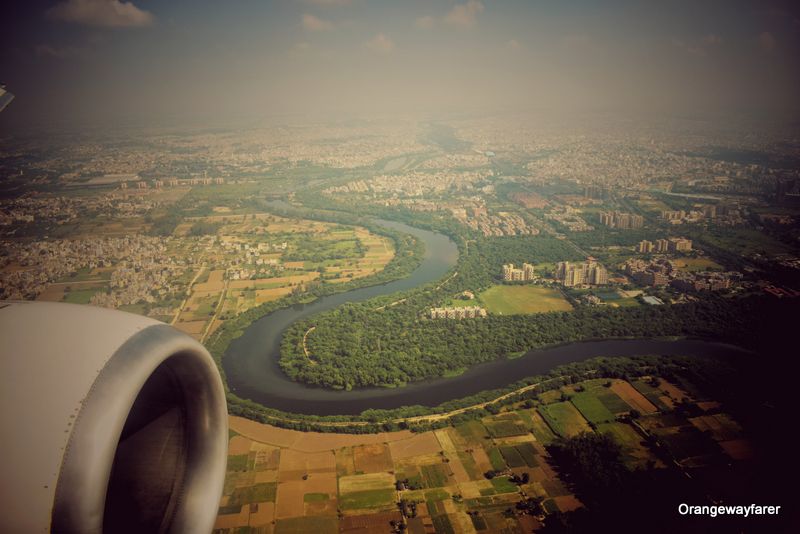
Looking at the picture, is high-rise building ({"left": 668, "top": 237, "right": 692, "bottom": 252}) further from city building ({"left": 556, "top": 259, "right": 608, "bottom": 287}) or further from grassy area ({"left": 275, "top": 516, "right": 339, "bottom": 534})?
grassy area ({"left": 275, "top": 516, "right": 339, "bottom": 534})

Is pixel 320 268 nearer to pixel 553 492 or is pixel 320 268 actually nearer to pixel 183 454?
pixel 553 492

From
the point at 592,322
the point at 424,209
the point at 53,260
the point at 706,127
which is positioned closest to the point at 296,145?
the point at 424,209

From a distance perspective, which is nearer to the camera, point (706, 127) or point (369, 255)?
point (369, 255)

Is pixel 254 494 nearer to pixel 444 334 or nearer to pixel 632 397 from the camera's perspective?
pixel 444 334

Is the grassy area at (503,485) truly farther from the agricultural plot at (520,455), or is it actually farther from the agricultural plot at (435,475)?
the agricultural plot at (435,475)

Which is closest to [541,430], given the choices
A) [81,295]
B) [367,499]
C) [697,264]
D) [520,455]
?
[520,455]

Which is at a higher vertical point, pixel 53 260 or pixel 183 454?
pixel 183 454
